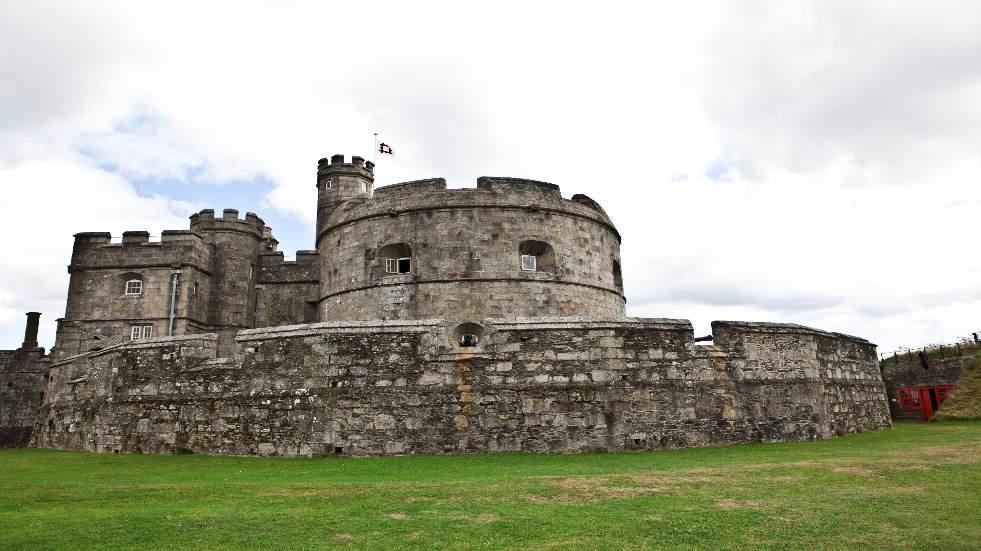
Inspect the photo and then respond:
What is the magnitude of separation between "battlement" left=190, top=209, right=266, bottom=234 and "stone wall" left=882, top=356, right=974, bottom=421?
85.0ft

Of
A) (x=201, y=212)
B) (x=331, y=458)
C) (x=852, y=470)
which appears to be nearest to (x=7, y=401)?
(x=201, y=212)

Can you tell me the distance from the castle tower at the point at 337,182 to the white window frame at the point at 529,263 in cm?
1289

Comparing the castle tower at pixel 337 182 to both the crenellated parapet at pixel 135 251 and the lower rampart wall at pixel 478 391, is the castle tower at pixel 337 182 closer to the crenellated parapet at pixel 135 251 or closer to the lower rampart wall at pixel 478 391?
the crenellated parapet at pixel 135 251

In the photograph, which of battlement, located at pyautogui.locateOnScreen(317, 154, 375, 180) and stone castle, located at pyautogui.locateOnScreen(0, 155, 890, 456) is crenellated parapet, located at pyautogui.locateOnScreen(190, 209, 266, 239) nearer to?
battlement, located at pyautogui.locateOnScreen(317, 154, 375, 180)

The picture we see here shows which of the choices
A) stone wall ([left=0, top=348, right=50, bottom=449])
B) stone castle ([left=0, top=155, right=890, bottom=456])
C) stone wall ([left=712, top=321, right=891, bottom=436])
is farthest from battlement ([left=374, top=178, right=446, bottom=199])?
stone wall ([left=0, top=348, right=50, bottom=449])

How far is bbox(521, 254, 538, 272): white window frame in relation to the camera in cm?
1775

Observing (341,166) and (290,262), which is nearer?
(290,262)

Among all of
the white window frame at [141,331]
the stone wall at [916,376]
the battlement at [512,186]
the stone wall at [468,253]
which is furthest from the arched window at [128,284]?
the stone wall at [916,376]

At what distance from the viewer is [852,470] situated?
759 cm

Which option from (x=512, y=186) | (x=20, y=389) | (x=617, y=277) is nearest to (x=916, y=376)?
(x=617, y=277)

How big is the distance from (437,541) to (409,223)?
1338 cm

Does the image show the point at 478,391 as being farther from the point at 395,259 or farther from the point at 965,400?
the point at 965,400

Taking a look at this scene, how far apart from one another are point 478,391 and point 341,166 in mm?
19907

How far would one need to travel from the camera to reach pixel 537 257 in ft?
59.1
